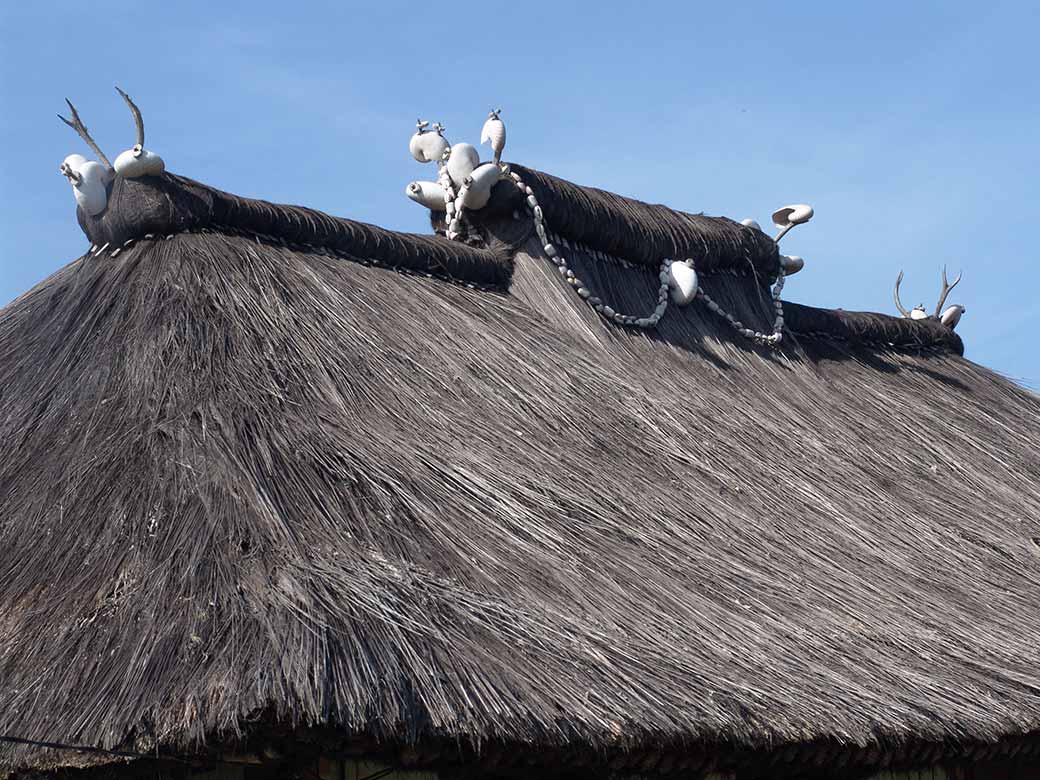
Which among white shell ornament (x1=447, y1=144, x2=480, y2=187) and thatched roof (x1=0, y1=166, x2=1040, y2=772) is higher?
white shell ornament (x1=447, y1=144, x2=480, y2=187)

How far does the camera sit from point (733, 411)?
20.3ft

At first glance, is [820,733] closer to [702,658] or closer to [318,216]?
[702,658]

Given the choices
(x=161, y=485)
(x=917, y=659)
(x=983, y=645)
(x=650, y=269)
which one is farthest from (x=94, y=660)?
(x=650, y=269)

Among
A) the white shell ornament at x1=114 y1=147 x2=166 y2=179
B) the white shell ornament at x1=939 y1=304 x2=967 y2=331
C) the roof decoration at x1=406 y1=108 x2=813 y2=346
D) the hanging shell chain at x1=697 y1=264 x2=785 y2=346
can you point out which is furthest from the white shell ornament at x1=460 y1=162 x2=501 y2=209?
the white shell ornament at x1=939 y1=304 x2=967 y2=331

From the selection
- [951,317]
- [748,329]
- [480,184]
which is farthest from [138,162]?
[951,317]

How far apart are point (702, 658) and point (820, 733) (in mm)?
346

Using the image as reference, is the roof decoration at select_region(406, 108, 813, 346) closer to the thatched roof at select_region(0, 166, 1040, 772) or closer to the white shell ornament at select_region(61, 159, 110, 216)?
the thatched roof at select_region(0, 166, 1040, 772)

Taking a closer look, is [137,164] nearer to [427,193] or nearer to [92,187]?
[92,187]

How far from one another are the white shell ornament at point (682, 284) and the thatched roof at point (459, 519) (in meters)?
0.12

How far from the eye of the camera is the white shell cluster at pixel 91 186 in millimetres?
5492

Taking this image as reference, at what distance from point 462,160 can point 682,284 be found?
123 cm

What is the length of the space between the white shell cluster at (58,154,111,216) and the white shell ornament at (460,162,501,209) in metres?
1.73

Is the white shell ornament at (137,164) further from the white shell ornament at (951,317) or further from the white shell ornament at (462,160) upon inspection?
the white shell ornament at (951,317)

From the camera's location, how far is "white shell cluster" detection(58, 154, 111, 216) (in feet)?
18.0
